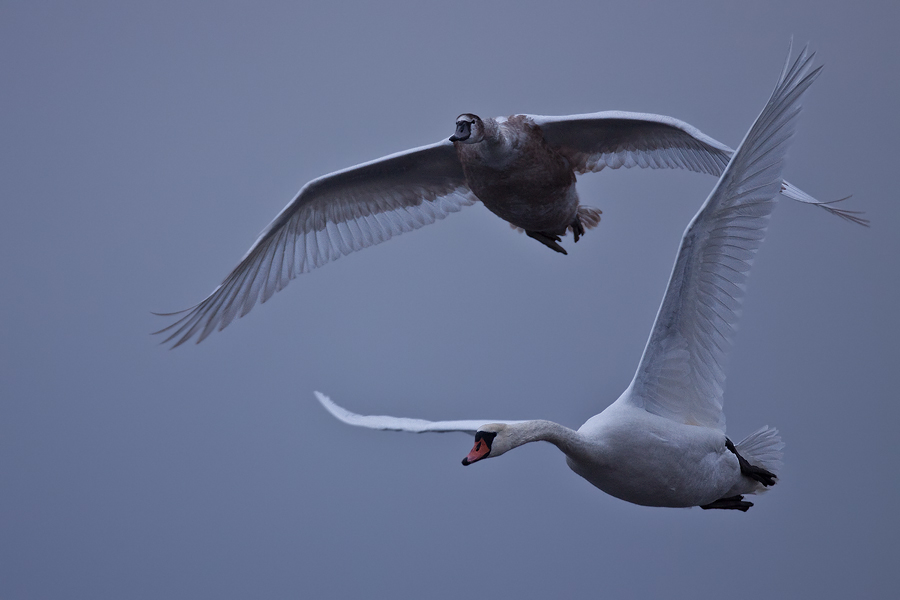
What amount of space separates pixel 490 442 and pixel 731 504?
1219mm

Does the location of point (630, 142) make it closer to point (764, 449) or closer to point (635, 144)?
point (635, 144)

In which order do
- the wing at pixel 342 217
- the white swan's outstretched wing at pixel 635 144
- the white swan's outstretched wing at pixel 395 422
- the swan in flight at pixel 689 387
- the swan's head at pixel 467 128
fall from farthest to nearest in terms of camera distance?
1. the wing at pixel 342 217
2. the white swan's outstretched wing at pixel 635 144
3. the swan's head at pixel 467 128
4. the white swan's outstretched wing at pixel 395 422
5. the swan in flight at pixel 689 387

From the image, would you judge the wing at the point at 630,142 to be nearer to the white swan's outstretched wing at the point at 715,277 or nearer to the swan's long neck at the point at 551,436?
the white swan's outstretched wing at the point at 715,277

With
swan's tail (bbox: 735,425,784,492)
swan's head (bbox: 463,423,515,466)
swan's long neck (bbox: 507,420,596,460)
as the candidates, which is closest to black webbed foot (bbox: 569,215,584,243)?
swan's tail (bbox: 735,425,784,492)

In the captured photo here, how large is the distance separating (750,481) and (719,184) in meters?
1.29

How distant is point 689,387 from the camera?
3150 mm

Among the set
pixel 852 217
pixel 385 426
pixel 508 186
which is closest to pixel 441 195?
pixel 508 186

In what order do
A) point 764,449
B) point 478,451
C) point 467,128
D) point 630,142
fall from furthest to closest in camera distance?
point 630,142
point 764,449
point 467,128
point 478,451

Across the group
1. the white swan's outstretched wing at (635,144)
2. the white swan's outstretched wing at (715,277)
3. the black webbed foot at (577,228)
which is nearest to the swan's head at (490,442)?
the white swan's outstretched wing at (715,277)

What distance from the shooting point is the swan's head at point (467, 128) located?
3260mm

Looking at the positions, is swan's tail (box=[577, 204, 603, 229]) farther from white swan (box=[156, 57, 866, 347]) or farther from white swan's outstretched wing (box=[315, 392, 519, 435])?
white swan's outstretched wing (box=[315, 392, 519, 435])

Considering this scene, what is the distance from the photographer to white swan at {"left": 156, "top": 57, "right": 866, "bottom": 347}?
11.5 ft

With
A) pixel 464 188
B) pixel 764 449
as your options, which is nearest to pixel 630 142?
pixel 464 188

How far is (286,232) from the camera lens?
4.13 meters
